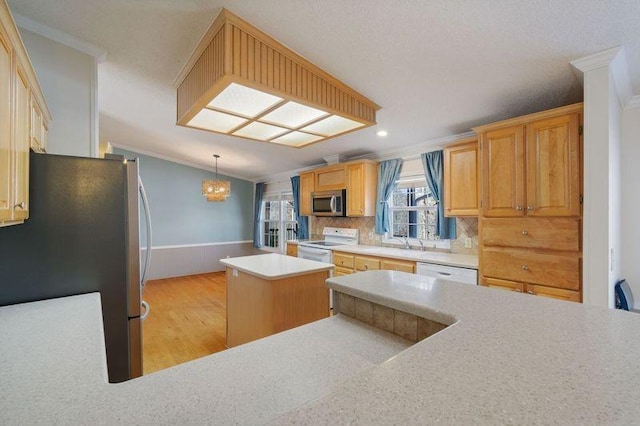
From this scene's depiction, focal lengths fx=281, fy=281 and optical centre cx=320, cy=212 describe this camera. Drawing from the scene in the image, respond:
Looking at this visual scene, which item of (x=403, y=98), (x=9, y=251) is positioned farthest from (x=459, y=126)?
(x=9, y=251)

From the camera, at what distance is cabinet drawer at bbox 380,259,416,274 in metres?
3.10

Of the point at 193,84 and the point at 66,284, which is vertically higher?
the point at 193,84

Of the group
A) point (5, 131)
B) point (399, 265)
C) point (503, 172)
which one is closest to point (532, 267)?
point (503, 172)

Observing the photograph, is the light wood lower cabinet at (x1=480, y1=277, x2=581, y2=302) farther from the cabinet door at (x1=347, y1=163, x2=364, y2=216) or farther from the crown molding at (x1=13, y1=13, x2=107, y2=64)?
the crown molding at (x1=13, y1=13, x2=107, y2=64)

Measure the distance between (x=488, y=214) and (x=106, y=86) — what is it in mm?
3995

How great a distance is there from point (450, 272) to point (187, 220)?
18.3 feet

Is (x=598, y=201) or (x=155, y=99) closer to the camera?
(x=598, y=201)

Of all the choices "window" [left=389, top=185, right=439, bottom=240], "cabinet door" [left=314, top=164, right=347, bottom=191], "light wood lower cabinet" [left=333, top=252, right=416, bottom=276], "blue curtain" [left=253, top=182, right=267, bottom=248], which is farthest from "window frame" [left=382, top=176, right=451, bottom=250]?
"blue curtain" [left=253, top=182, right=267, bottom=248]

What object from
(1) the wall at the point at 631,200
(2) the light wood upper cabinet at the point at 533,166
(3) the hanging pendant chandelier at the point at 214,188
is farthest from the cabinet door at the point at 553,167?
(3) the hanging pendant chandelier at the point at 214,188

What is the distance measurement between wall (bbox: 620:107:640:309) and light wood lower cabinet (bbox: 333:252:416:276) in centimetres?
170

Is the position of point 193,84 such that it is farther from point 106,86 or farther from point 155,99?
point 106,86

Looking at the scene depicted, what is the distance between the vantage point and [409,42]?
1.81m

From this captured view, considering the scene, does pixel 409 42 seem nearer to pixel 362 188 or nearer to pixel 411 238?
pixel 362 188

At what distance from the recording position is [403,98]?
8.36 ft
